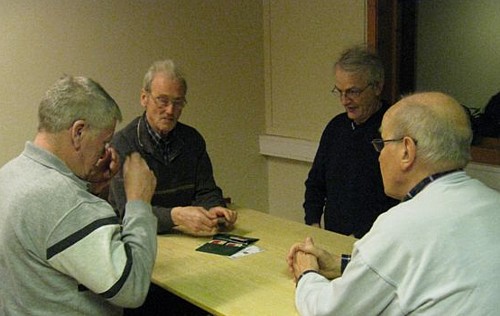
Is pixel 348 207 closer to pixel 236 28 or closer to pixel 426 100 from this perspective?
pixel 426 100

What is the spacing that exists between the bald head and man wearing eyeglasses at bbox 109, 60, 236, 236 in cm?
112

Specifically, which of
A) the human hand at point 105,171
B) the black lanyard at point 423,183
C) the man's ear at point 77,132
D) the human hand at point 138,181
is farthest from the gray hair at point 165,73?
the black lanyard at point 423,183

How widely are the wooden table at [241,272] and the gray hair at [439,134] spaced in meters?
0.63

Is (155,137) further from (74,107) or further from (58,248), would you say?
(58,248)

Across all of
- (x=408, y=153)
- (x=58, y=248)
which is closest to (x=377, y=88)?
(x=408, y=153)

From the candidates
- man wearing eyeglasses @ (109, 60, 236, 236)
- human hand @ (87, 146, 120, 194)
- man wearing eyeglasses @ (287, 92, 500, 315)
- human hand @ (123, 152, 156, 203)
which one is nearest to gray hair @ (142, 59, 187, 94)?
man wearing eyeglasses @ (109, 60, 236, 236)

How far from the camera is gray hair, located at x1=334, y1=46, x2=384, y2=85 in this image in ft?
9.00

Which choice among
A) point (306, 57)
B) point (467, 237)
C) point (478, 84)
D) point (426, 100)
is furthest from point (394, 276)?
point (306, 57)

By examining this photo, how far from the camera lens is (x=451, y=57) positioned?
3693mm

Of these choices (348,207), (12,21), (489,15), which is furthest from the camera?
(489,15)

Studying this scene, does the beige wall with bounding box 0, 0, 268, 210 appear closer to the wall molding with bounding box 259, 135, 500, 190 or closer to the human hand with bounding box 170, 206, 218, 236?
the wall molding with bounding box 259, 135, 500, 190

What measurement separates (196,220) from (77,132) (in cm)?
82

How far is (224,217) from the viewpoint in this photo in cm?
252

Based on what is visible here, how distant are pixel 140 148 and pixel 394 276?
155cm
